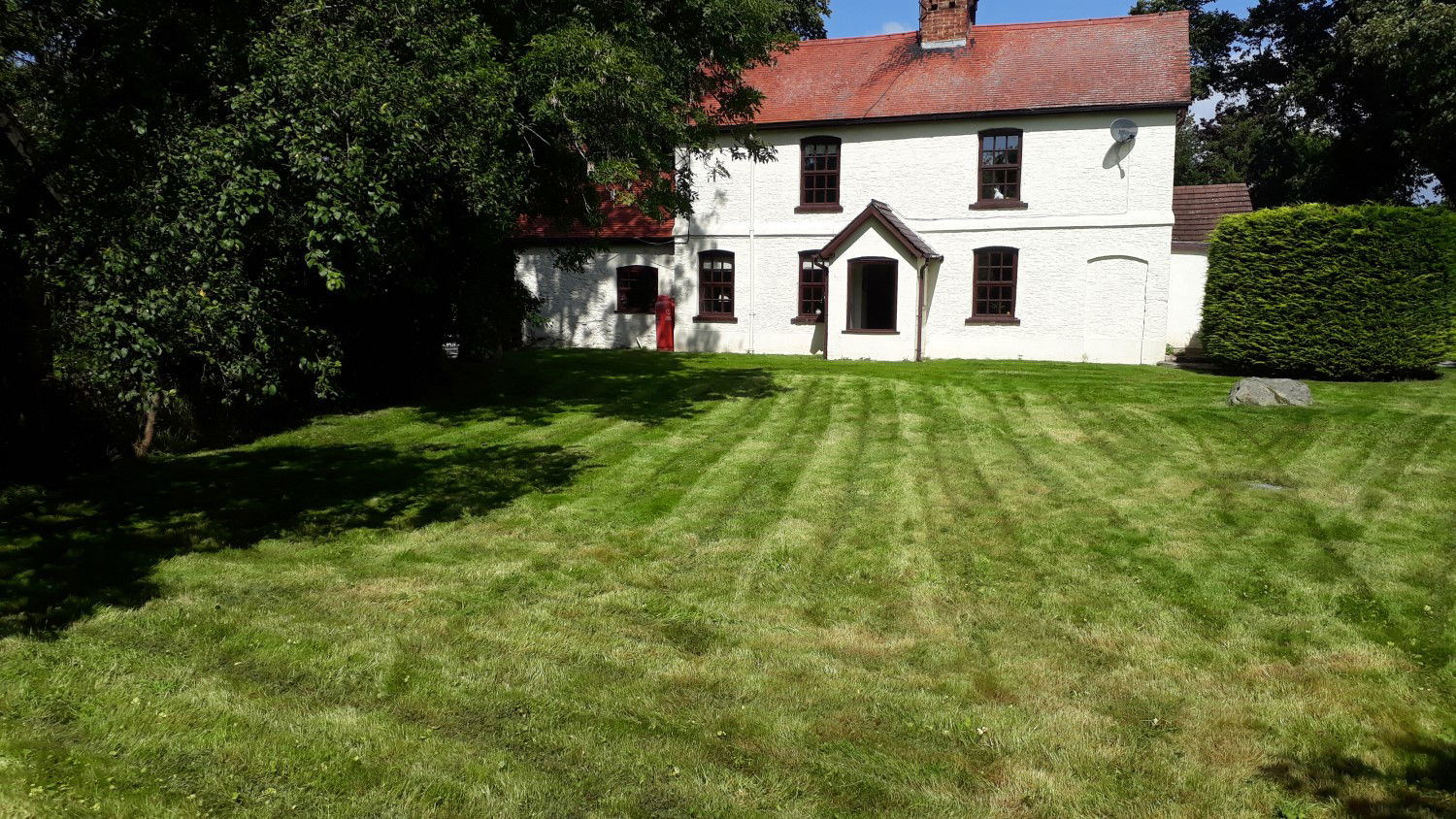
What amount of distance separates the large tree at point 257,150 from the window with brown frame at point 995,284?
11.9 m

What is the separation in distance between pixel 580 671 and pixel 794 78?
73.7 feet

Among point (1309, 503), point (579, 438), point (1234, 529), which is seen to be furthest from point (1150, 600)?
point (579, 438)

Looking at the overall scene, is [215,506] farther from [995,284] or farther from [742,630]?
[995,284]

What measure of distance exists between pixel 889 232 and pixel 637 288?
7.89 m

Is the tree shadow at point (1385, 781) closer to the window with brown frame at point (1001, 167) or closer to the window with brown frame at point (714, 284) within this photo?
the window with brown frame at point (1001, 167)

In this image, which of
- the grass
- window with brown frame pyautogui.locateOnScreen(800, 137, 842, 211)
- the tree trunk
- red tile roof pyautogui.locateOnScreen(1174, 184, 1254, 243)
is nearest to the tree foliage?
red tile roof pyautogui.locateOnScreen(1174, 184, 1254, 243)

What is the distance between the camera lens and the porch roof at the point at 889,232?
21.8 meters

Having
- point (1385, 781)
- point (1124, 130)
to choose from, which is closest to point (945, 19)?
point (1124, 130)

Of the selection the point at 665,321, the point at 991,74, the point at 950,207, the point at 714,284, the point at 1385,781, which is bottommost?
the point at 1385,781

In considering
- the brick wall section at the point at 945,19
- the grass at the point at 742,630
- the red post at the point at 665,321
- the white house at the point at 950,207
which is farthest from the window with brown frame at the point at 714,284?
the grass at the point at 742,630

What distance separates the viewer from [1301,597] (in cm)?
687

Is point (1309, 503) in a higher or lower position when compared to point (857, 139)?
lower

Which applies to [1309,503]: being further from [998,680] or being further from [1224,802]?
[1224,802]

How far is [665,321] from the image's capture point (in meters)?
25.6
